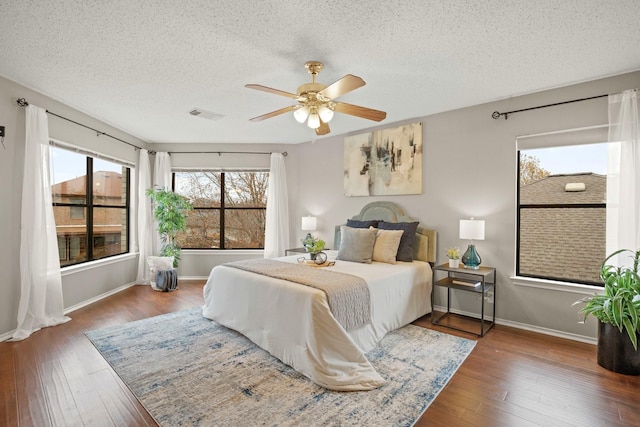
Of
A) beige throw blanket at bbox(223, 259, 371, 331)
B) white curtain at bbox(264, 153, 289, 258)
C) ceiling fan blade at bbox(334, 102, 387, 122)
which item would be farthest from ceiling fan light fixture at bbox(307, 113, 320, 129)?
white curtain at bbox(264, 153, 289, 258)

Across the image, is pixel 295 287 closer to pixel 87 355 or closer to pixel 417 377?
pixel 417 377

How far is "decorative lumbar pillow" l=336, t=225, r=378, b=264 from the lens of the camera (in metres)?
3.76

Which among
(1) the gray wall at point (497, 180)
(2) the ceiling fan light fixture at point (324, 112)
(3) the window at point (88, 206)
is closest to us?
(2) the ceiling fan light fixture at point (324, 112)

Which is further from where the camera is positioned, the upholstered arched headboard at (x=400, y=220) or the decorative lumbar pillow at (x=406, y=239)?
the upholstered arched headboard at (x=400, y=220)

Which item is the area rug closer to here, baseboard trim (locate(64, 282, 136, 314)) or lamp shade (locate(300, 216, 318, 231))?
baseboard trim (locate(64, 282, 136, 314))

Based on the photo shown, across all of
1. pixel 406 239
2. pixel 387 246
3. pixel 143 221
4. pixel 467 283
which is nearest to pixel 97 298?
pixel 143 221

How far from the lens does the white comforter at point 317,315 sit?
231cm

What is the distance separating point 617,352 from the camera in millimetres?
2484

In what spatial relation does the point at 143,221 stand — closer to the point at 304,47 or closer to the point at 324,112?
the point at 324,112

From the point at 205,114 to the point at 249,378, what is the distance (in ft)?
11.0

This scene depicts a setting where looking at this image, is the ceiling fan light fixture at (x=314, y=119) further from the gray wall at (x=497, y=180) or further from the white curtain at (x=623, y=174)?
the white curtain at (x=623, y=174)

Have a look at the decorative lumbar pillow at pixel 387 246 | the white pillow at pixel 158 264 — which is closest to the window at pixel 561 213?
the decorative lumbar pillow at pixel 387 246

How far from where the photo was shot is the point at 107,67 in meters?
2.81

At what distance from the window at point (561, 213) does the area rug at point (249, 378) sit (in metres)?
1.43
